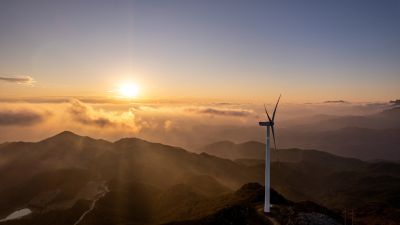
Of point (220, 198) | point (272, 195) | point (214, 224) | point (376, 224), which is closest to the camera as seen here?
point (214, 224)

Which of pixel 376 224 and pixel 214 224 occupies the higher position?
pixel 214 224

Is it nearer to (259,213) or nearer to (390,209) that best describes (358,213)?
(390,209)

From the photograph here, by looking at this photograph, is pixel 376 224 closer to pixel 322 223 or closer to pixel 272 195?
pixel 272 195

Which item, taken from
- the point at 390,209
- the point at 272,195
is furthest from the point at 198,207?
the point at 390,209

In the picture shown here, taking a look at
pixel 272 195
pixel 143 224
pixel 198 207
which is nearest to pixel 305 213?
pixel 272 195

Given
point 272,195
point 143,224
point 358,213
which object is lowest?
point 143,224

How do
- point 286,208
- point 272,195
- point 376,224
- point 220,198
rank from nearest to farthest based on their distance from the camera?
point 286,208 < point 376,224 < point 272,195 < point 220,198

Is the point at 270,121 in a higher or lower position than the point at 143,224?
higher

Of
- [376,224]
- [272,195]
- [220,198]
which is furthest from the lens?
[220,198]

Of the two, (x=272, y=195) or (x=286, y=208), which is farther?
(x=272, y=195)
